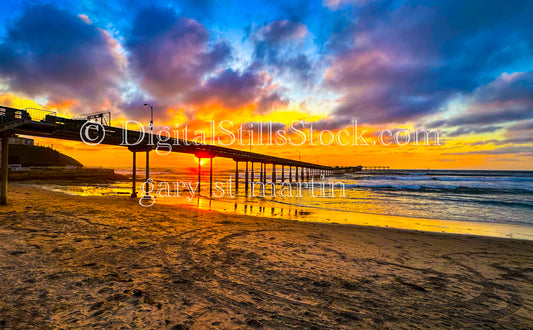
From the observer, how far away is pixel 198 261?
622 centimetres

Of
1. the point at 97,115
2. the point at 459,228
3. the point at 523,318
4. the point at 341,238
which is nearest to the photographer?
the point at 523,318

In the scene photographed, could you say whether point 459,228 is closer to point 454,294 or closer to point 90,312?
point 454,294

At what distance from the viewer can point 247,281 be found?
5160 mm

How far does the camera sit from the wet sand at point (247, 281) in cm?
378

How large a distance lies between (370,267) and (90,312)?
6.20 meters

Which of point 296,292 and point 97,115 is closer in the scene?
point 296,292

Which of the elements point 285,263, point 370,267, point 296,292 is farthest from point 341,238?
point 296,292

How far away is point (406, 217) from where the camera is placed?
681 inches

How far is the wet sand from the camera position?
3.78 meters

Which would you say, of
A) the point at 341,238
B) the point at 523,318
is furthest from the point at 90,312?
the point at 341,238

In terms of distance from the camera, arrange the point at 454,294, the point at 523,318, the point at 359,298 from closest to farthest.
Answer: the point at 523,318 → the point at 359,298 → the point at 454,294

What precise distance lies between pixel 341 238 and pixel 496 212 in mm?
19459

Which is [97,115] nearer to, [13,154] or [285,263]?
[285,263]

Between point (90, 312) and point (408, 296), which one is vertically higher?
point (90, 312)
